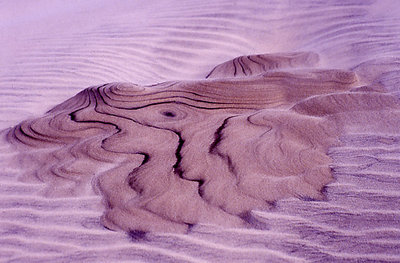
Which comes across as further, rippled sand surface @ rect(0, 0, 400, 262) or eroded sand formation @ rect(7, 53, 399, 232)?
eroded sand formation @ rect(7, 53, 399, 232)

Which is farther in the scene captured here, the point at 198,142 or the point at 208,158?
the point at 198,142

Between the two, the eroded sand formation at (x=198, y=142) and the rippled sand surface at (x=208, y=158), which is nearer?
the rippled sand surface at (x=208, y=158)

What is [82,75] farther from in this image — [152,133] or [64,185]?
[64,185]

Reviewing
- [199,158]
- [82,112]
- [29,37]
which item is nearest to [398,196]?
[199,158]
